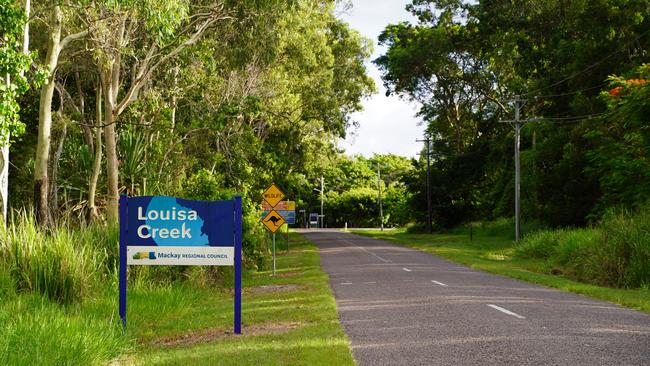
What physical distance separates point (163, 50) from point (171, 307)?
11.6 m

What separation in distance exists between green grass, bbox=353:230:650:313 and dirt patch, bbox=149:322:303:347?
23.2ft

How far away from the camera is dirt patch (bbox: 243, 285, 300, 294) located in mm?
19688

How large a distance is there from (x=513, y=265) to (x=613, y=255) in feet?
27.2

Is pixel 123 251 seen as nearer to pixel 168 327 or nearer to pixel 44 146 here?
pixel 168 327

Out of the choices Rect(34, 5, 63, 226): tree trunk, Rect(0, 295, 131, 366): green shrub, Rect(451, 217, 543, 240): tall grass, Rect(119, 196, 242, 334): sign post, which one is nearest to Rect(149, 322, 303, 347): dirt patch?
Rect(119, 196, 242, 334): sign post

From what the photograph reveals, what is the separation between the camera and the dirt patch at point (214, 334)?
11127 millimetres

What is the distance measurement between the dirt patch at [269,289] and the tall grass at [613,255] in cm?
922

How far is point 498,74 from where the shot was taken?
2046 inches

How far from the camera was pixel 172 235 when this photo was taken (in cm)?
1170

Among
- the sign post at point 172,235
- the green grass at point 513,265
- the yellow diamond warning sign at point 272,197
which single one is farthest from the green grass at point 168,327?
the yellow diamond warning sign at point 272,197

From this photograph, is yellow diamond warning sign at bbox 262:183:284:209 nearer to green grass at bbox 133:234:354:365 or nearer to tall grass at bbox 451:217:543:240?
green grass at bbox 133:234:354:365

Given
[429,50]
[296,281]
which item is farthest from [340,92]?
[296,281]

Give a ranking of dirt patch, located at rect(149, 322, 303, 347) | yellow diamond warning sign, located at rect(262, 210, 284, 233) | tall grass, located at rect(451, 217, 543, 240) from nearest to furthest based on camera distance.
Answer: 1. dirt patch, located at rect(149, 322, 303, 347)
2. yellow diamond warning sign, located at rect(262, 210, 284, 233)
3. tall grass, located at rect(451, 217, 543, 240)

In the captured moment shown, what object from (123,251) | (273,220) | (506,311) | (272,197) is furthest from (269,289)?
(123,251)
